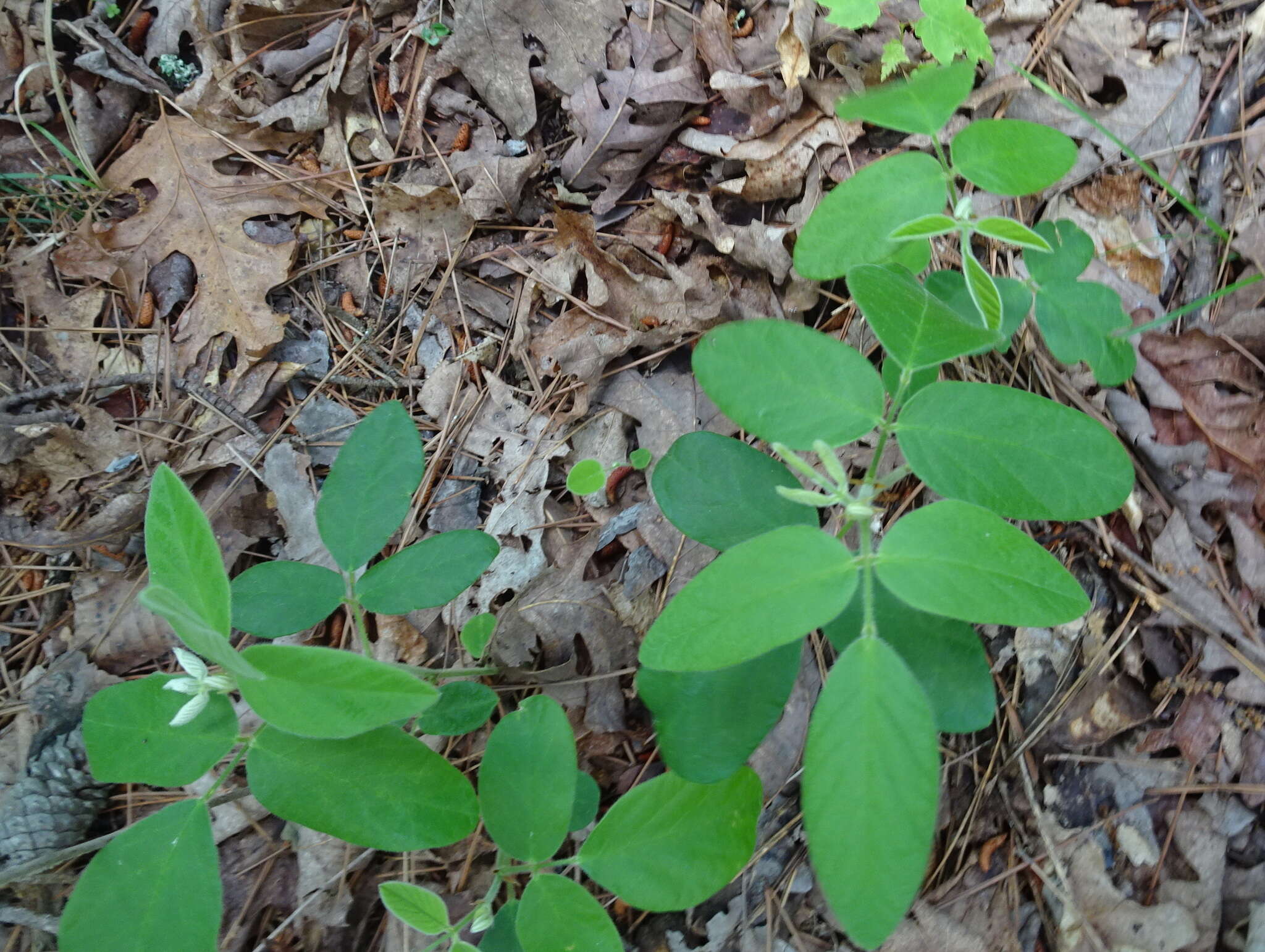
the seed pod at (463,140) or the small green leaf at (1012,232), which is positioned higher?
the small green leaf at (1012,232)

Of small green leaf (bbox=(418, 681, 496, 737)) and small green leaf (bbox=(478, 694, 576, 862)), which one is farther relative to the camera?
small green leaf (bbox=(418, 681, 496, 737))

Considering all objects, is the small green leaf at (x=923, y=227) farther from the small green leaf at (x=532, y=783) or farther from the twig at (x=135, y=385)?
the twig at (x=135, y=385)

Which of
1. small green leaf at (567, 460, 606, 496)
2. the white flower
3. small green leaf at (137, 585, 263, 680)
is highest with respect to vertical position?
small green leaf at (137, 585, 263, 680)

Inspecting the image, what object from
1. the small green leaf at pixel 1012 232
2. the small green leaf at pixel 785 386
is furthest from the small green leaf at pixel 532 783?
the small green leaf at pixel 1012 232

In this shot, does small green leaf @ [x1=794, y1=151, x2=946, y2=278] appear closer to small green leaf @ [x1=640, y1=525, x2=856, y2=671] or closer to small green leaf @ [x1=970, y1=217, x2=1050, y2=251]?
small green leaf @ [x1=970, y1=217, x2=1050, y2=251]

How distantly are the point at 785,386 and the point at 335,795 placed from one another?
39.3 inches

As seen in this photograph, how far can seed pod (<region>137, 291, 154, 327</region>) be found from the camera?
2.34 meters

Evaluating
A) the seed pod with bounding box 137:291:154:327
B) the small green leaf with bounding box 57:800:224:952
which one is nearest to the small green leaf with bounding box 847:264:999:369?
the small green leaf with bounding box 57:800:224:952

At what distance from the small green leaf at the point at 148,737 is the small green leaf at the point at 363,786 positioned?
11cm

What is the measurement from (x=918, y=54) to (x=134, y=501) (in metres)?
2.56

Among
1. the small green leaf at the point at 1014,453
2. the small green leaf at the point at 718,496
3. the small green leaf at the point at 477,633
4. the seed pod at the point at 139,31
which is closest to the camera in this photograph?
the small green leaf at the point at 1014,453

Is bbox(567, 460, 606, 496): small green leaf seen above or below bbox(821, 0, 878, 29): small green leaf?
below

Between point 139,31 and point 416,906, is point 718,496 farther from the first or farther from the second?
point 139,31

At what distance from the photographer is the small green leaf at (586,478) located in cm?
195
